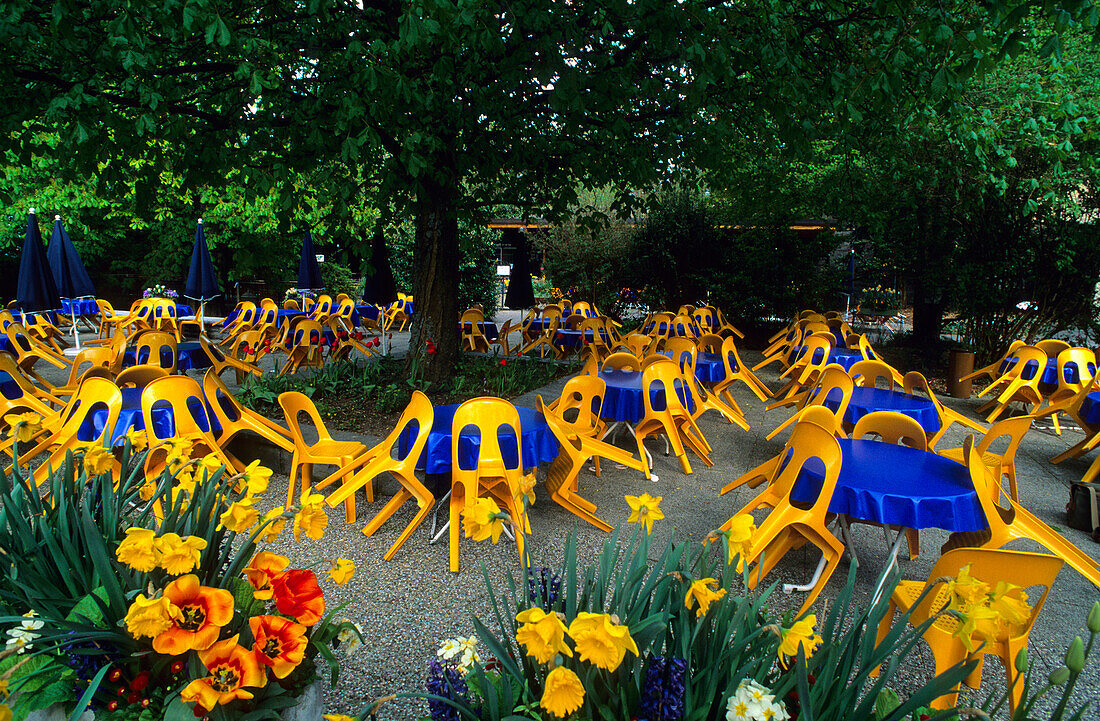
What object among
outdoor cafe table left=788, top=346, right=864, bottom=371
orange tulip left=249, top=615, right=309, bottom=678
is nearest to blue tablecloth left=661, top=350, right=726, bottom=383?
outdoor cafe table left=788, top=346, right=864, bottom=371

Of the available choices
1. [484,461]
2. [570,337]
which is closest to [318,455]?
[484,461]

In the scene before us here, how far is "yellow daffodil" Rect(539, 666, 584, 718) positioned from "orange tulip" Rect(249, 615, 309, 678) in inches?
20.5

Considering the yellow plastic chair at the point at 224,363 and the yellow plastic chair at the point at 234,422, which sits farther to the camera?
the yellow plastic chair at the point at 224,363

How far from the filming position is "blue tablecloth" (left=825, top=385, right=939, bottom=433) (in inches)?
165

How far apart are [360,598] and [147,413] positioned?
1.74 m

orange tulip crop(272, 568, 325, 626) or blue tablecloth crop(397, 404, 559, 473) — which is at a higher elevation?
orange tulip crop(272, 568, 325, 626)

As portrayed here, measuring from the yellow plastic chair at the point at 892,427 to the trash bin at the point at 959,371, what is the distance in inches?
213

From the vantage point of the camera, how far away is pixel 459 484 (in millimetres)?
3076

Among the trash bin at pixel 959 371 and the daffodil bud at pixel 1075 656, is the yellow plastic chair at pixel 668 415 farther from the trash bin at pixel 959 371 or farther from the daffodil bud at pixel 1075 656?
the trash bin at pixel 959 371

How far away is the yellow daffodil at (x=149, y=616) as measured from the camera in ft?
3.39

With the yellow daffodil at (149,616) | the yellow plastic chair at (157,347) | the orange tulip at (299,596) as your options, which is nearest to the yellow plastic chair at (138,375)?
the yellow plastic chair at (157,347)

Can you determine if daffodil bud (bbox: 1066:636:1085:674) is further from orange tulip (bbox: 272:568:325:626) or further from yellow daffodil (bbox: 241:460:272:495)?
yellow daffodil (bbox: 241:460:272:495)

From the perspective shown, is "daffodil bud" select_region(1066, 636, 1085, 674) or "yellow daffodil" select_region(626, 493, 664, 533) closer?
"daffodil bud" select_region(1066, 636, 1085, 674)

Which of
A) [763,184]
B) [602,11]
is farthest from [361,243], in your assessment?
[763,184]
